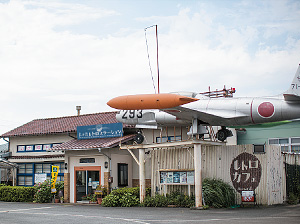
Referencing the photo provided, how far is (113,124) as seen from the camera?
26281mm

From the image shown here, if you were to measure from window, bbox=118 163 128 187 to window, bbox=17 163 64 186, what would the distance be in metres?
5.44

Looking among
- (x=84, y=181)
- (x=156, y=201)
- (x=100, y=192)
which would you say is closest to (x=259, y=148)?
(x=156, y=201)

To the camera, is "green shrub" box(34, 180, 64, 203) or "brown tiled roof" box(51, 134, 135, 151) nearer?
"brown tiled roof" box(51, 134, 135, 151)

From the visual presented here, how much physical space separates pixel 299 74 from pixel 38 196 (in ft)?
56.9

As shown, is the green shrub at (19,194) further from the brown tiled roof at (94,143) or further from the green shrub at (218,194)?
the green shrub at (218,194)

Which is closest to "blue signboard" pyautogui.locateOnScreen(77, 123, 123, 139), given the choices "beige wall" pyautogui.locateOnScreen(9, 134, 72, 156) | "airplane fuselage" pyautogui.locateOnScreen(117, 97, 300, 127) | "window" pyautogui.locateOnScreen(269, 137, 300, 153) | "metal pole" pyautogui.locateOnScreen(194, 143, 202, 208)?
"beige wall" pyautogui.locateOnScreen(9, 134, 72, 156)

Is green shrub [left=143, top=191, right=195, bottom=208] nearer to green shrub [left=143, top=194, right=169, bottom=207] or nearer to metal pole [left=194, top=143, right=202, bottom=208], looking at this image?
green shrub [left=143, top=194, right=169, bottom=207]

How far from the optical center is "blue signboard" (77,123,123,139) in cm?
2598

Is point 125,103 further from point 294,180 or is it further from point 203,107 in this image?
point 294,180

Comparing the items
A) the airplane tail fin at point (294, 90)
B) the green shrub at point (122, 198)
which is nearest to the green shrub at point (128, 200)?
the green shrub at point (122, 198)

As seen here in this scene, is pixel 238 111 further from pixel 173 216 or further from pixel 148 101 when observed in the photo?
pixel 173 216

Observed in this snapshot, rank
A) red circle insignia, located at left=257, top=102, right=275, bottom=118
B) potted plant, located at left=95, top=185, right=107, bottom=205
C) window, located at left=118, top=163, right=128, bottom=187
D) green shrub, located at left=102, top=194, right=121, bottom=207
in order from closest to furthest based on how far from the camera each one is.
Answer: red circle insignia, located at left=257, top=102, right=275, bottom=118, green shrub, located at left=102, top=194, right=121, bottom=207, potted plant, located at left=95, top=185, right=107, bottom=205, window, located at left=118, top=163, right=128, bottom=187

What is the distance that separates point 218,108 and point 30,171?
16641 mm

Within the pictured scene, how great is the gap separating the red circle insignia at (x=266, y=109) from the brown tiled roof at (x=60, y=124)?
1163 centimetres
